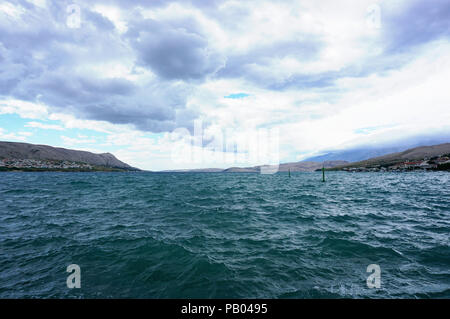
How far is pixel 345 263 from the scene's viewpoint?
11.2m

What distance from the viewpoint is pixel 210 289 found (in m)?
9.04

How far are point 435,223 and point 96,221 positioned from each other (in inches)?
1299

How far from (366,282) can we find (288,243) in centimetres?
521
